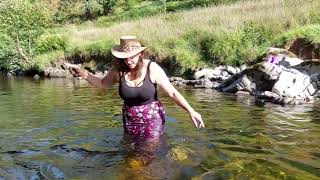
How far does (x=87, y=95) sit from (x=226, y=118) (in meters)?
6.51

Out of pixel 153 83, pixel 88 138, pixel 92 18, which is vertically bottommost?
pixel 92 18

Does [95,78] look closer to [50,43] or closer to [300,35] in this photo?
[300,35]

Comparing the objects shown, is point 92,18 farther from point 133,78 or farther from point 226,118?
point 133,78

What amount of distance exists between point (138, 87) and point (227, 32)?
44.8 feet

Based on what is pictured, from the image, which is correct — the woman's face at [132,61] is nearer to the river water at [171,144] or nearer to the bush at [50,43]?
the river water at [171,144]

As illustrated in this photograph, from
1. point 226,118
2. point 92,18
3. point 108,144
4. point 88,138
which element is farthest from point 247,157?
point 92,18

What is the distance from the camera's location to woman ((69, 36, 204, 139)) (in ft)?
21.5

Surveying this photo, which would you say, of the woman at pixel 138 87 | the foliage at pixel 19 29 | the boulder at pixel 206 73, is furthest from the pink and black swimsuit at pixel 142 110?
the foliage at pixel 19 29

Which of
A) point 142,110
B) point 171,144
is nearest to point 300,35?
point 171,144

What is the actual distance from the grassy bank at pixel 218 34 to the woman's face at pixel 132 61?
36.4ft

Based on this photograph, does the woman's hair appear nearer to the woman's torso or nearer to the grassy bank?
the woman's torso

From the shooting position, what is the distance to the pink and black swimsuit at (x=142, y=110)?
6770 mm

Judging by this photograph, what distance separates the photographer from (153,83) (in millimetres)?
6758

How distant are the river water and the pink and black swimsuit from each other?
204 millimetres
